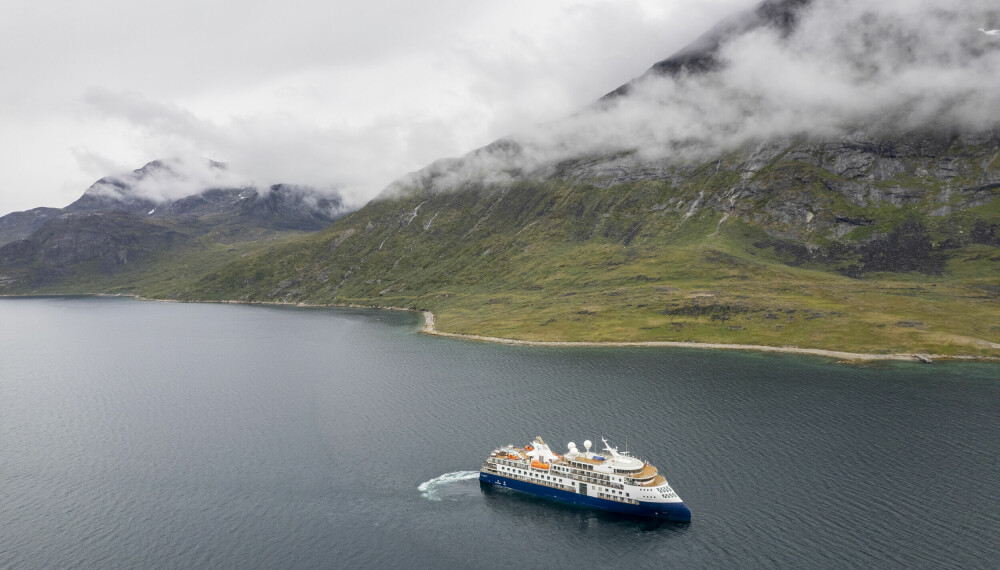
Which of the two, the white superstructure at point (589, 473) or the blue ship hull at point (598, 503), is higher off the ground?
the white superstructure at point (589, 473)

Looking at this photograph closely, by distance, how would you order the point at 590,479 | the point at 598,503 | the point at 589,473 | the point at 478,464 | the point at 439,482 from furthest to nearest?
1. the point at 478,464
2. the point at 439,482
3. the point at 589,473
4. the point at 590,479
5. the point at 598,503

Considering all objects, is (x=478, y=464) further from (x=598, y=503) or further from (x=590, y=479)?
(x=598, y=503)

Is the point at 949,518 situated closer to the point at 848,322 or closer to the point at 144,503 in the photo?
the point at 144,503

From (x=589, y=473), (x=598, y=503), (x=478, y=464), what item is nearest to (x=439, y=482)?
(x=478, y=464)

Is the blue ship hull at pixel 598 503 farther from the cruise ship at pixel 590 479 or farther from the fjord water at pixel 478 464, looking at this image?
the fjord water at pixel 478 464

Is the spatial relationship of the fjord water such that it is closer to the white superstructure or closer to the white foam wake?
the white foam wake

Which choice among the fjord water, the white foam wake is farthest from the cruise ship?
the white foam wake

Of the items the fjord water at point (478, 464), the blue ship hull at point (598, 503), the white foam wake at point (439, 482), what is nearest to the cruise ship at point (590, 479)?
the blue ship hull at point (598, 503)

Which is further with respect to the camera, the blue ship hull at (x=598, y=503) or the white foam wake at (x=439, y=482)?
the white foam wake at (x=439, y=482)
